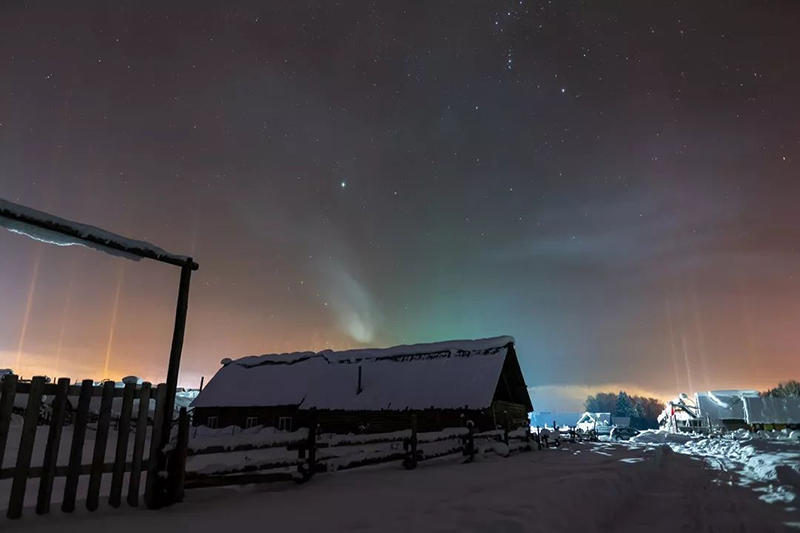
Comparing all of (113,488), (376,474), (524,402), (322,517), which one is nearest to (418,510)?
(322,517)

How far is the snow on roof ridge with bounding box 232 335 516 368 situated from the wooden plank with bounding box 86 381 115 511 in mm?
22806

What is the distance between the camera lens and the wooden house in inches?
955

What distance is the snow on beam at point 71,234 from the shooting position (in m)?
5.09

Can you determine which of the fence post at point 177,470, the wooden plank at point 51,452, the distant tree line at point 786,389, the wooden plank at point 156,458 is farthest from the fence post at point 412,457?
the distant tree line at point 786,389

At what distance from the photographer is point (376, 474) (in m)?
9.94

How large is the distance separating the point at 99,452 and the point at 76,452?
0.74 feet

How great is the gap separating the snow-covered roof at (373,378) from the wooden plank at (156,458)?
1849cm

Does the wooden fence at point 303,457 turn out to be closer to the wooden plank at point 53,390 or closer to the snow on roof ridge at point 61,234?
the wooden plank at point 53,390

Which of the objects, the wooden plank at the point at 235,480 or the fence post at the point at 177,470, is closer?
the fence post at the point at 177,470

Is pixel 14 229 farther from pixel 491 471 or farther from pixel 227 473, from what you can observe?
pixel 491 471

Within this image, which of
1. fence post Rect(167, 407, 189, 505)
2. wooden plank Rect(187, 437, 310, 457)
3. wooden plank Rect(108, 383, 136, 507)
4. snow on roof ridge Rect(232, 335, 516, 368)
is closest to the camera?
wooden plank Rect(108, 383, 136, 507)

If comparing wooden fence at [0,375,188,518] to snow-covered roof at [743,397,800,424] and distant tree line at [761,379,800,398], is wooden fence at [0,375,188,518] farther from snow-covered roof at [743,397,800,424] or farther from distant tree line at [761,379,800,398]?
distant tree line at [761,379,800,398]

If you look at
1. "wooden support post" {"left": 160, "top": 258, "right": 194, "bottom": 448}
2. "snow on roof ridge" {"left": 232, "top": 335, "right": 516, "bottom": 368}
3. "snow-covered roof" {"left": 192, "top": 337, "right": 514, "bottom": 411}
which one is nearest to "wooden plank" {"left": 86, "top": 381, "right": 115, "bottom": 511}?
"wooden support post" {"left": 160, "top": 258, "right": 194, "bottom": 448}

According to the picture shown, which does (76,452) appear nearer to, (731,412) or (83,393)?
(83,393)
